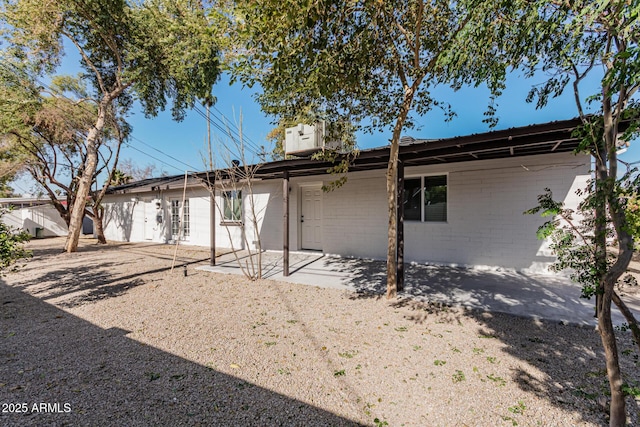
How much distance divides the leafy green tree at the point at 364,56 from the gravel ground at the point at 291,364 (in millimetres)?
1456

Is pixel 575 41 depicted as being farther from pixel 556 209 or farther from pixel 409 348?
pixel 409 348

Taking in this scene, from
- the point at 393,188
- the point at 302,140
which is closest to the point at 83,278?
the point at 302,140

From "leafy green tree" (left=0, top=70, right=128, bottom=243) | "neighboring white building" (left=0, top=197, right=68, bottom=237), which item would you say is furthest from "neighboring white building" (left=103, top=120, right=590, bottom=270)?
Result: "neighboring white building" (left=0, top=197, right=68, bottom=237)

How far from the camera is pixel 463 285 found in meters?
4.95

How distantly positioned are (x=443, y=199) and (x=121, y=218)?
14.8m

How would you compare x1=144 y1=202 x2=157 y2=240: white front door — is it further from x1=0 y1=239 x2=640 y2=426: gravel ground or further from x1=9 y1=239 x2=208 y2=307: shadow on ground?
x1=0 y1=239 x2=640 y2=426: gravel ground

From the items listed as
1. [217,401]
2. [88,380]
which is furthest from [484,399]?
[88,380]

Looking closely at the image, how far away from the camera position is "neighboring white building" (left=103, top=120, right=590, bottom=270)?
15.7ft

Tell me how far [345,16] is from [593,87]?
2569mm

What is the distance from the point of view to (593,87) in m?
2.00

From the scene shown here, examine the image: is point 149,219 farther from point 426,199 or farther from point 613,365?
point 613,365

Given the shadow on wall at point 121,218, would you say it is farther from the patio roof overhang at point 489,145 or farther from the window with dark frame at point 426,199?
the window with dark frame at point 426,199

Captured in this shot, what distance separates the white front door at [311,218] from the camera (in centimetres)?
856

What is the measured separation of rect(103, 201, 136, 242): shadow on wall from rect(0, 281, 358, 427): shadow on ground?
1150 cm
